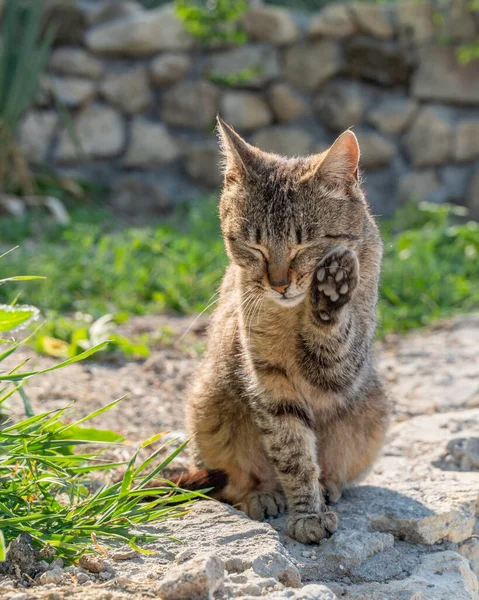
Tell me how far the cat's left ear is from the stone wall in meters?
5.36

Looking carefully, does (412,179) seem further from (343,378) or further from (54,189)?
(343,378)

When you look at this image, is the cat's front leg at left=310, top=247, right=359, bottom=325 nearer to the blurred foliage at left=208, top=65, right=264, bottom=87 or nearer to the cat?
the cat

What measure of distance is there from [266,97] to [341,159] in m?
5.89

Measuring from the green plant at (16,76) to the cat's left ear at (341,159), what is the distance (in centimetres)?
490

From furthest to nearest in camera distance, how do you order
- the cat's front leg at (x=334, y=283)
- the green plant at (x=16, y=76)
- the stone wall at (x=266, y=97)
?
1. the stone wall at (x=266, y=97)
2. the green plant at (x=16, y=76)
3. the cat's front leg at (x=334, y=283)

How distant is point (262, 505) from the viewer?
106 inches

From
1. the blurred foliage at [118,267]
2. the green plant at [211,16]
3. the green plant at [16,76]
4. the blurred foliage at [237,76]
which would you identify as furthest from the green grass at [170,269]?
the green plant at [211,16]

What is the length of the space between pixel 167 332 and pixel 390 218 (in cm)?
367

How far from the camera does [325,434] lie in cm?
277

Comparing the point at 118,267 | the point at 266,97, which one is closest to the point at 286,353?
the point at 118,267

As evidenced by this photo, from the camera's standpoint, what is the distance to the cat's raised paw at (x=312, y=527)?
2.45 m

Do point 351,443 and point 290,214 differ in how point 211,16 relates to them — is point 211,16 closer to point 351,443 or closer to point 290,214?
point 290,214

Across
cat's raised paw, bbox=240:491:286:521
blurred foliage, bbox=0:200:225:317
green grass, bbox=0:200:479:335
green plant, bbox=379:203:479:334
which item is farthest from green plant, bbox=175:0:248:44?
cat's raised paw, bbox=240:491:286:521

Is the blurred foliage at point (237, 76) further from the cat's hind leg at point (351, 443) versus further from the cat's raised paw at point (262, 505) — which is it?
the cat's raised paw at point (262, 505)
